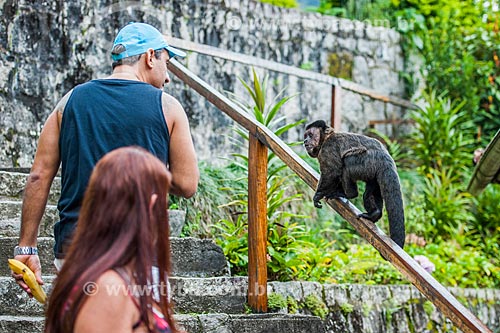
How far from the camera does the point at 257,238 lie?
4.70 m

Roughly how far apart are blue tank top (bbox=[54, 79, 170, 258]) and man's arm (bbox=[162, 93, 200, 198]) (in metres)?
0.04

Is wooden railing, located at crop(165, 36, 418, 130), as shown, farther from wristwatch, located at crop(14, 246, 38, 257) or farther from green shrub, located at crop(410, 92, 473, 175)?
wristwatch, located at crop(14, 246, 38, 257)

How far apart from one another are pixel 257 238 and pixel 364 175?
684mm

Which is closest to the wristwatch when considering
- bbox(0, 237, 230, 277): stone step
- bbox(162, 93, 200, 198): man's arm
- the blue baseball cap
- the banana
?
the banana

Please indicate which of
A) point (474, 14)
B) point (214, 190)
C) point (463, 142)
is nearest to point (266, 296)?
point (214, 190)

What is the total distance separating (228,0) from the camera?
26.5 ft

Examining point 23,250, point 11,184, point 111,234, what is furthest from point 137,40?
point 11,184

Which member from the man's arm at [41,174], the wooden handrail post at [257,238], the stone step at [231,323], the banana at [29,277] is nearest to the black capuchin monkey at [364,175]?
the wooden handrail post at [257,238]

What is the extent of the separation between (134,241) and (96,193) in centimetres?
15

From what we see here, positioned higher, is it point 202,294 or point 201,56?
point 201,56

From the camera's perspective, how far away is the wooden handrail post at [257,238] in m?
4.68

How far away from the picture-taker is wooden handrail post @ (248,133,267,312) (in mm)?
4684

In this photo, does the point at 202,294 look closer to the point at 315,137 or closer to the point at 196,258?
the point at 196,258

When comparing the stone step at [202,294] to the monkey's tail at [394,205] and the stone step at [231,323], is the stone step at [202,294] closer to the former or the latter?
the stone step at [231,323]
